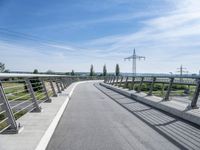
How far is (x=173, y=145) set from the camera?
579 centimetres

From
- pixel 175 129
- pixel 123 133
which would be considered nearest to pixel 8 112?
pixel 123 133

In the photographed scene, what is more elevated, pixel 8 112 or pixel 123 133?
pixel 8 112

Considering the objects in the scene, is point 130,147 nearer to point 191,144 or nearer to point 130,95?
point 191,144

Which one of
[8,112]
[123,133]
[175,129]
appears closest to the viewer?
Result: [8,112]

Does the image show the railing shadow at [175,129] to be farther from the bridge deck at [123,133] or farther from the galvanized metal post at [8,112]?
the galvanized metal post at [8,112]

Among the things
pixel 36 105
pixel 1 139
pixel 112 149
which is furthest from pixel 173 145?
pixel 36 105

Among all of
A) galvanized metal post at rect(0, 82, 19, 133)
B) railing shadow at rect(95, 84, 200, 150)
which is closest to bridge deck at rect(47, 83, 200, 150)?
railing shadow at rect(95, 84, 200, 150)

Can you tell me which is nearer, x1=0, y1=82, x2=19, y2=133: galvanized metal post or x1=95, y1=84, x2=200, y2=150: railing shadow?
x1=0, y1=82, x2=19, y2=133: galvanized metal post

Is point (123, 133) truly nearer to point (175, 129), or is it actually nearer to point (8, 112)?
point (175, 129)

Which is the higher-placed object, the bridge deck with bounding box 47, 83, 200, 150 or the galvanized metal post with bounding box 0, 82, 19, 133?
the galvanized metal post with bounding box 0, 82, 19, 133

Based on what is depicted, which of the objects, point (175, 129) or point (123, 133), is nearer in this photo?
point (123, 133)

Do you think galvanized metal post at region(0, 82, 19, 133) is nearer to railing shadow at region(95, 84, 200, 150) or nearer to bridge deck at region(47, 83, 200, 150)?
bridge deck at region(47, 83, 200, 150)

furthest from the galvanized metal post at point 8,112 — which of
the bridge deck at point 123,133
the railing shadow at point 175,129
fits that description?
the railing shadow at point 175,129

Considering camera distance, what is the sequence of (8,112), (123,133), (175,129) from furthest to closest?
(175,129), (123,133), (8,112)
